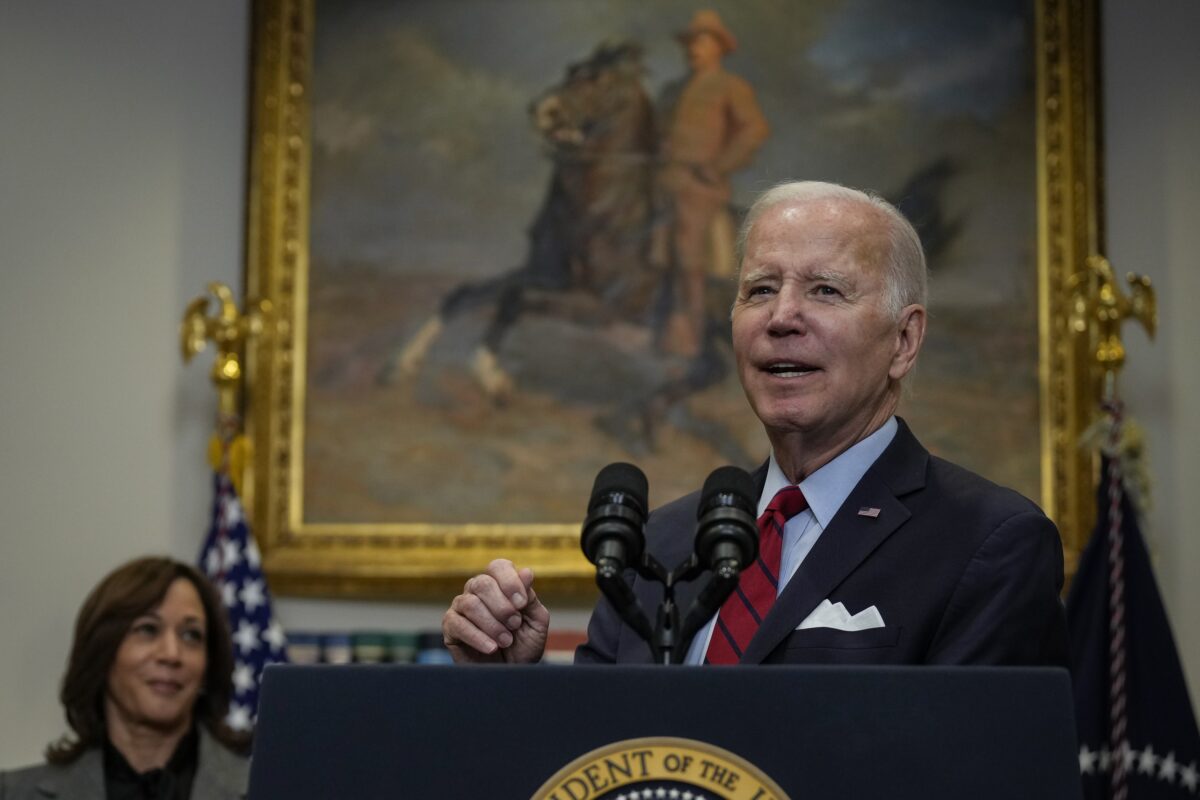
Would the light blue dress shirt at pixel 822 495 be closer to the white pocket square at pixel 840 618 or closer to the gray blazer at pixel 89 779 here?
the white pocket square at pixel 840 618

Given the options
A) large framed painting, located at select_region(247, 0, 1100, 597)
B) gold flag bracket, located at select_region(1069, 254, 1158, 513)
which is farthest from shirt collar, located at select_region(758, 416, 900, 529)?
large framed painting, located at select_region(247, 0, 1100, 597)

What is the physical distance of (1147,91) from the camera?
626 centimetres

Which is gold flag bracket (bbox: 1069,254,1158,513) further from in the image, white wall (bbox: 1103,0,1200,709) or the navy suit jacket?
the navy suit jacket

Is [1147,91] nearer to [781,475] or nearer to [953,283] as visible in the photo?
[953,283]

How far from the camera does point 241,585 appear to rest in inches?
229

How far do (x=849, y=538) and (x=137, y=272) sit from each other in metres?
4.54

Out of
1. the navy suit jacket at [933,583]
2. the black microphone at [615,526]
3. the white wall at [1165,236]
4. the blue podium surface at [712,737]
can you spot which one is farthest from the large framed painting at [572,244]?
the blue podium surface at [712,737]

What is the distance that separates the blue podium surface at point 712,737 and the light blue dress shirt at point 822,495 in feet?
2.67

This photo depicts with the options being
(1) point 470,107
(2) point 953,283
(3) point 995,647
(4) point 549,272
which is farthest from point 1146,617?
(3) point 995,647

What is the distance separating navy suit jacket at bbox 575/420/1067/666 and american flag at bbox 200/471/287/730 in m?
3.61

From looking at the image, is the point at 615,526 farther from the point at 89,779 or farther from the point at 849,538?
the point at 89,779

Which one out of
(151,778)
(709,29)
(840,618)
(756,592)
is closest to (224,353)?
(151,778)

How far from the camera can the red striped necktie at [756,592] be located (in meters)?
2.33

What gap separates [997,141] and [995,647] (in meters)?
4.50
